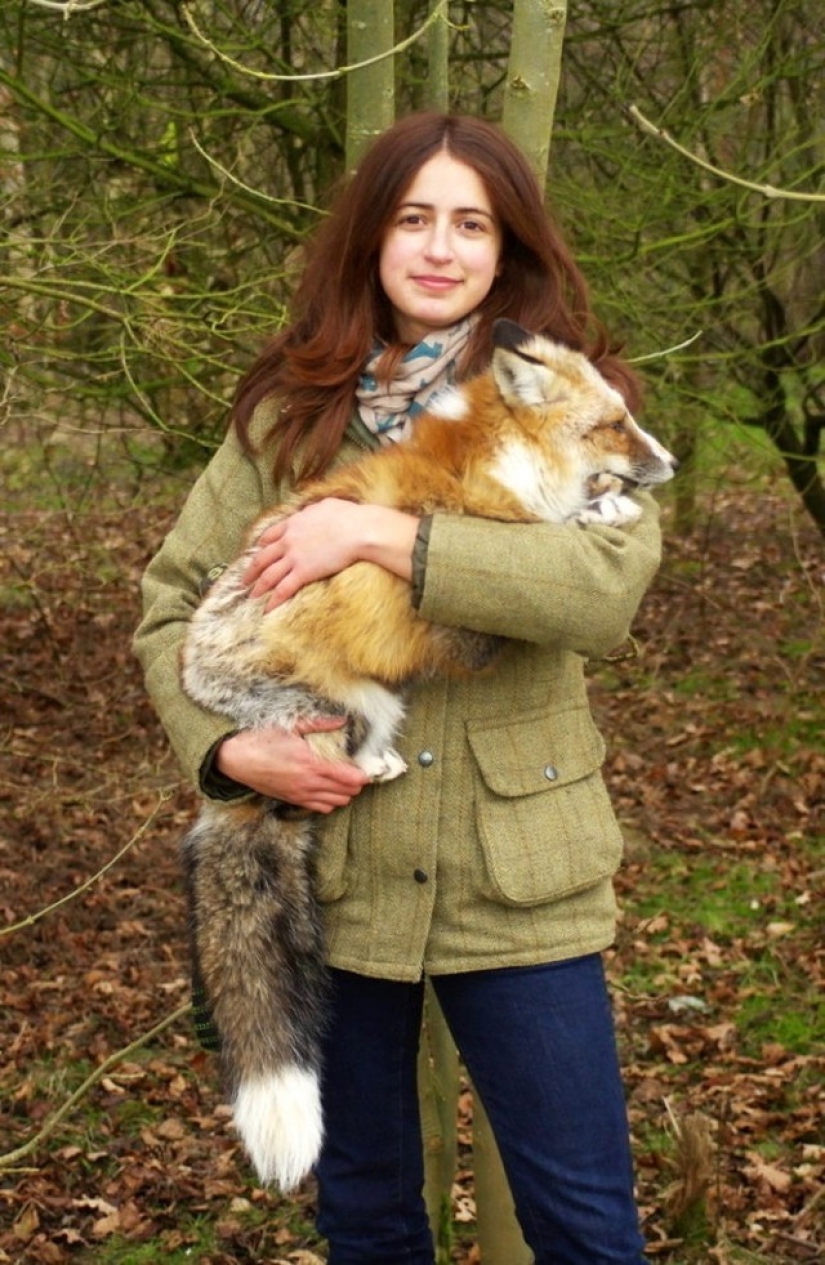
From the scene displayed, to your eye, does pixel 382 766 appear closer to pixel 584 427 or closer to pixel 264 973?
pixel 264 973

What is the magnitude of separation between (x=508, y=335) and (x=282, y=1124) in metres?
1.59

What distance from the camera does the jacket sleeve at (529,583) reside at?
2539 millimetres

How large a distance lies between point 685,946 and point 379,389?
4192mm

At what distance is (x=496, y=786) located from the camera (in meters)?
2.69

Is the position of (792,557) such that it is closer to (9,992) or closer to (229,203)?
(229,203)

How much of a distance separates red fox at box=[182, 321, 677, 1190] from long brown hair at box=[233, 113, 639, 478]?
0.10 meters

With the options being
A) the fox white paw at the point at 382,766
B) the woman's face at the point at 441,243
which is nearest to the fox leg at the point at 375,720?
the fox white paw at the point at 382,766

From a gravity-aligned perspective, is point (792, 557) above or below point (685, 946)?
above

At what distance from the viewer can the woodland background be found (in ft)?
15.0

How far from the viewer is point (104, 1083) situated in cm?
530

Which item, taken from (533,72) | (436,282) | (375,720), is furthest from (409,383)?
(533,72)

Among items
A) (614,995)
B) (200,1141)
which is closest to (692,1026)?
(614,995)

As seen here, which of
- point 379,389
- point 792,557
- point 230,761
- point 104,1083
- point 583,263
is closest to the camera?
point 230,761

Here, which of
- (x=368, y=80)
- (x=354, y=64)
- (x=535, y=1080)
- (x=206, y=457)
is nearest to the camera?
(x=535, y=1080)
